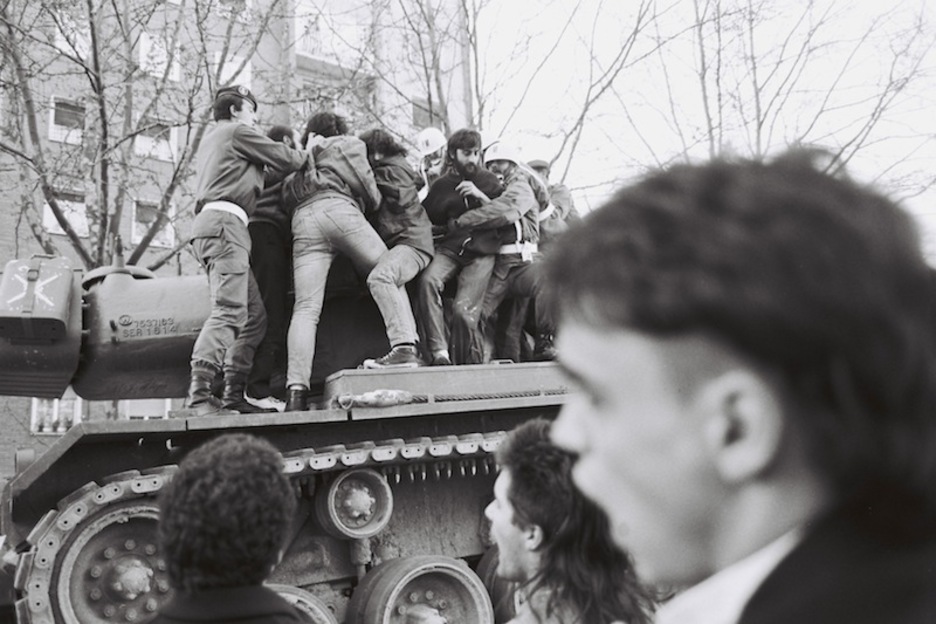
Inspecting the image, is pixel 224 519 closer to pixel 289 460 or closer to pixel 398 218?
pixel 289 460

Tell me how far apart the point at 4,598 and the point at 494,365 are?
385 centimetres

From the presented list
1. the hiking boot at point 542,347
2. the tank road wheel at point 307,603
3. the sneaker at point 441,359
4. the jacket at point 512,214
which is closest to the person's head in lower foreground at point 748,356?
the tank road wheel at point 307,603

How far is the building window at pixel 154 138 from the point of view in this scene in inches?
511

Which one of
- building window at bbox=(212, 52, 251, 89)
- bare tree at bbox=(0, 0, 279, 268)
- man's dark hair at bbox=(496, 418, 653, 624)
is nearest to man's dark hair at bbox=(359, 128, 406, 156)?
man's dark hair at bbox=(496, 418, 653, 624)

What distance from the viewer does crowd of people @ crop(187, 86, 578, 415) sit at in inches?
240

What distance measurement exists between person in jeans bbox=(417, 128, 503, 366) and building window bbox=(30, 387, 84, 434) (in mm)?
14953

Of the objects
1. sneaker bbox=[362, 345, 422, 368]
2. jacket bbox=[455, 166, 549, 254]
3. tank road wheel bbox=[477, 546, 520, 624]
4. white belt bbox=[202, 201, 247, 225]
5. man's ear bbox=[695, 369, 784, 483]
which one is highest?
jacket bbox=[455, 166, 549, 254]

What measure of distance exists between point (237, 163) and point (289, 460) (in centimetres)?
218

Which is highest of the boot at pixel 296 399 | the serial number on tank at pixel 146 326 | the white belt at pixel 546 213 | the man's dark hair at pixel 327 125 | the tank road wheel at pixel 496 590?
the man's dark hair at pixel 327 125

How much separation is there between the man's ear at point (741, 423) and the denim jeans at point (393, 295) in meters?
5.61

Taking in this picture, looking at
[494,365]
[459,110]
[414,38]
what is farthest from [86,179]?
[494,365]

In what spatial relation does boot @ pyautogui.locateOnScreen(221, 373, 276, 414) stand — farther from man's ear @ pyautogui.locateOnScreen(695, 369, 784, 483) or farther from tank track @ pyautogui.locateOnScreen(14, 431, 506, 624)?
man's ear @ pyautogui.locateOnScreen(695, 369, 784, 483)

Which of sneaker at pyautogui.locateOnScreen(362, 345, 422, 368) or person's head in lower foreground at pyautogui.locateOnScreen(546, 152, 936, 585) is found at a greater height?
sneaker at pyautogui.locateOnScreen(362, 345, 422, 368)

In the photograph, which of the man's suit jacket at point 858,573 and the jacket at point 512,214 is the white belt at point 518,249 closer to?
the jacket at point 512,214
